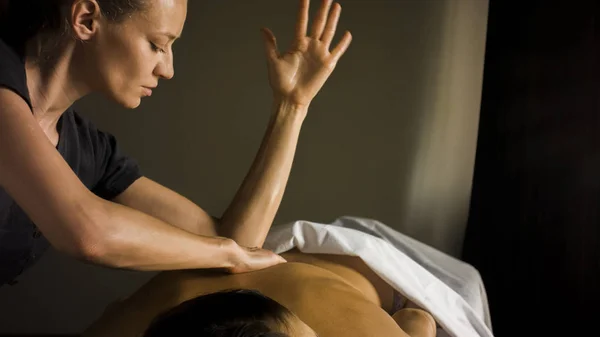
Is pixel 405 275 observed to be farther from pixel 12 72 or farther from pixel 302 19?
pixel 12 72

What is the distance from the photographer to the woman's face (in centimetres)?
80

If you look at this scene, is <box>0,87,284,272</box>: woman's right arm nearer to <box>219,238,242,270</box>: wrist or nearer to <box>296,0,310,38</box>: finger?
<box>219,238,242,270</box>: wrist

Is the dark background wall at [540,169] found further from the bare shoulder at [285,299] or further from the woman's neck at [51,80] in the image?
the woman's neck at [51,80]

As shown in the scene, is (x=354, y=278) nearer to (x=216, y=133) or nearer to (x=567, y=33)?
(x=567, y=33)

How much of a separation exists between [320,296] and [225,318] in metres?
0.22

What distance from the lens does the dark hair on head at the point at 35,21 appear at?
0.80 m

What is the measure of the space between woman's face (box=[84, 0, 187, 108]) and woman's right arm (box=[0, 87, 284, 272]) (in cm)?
14

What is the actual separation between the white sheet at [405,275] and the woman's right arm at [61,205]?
16.1 inches

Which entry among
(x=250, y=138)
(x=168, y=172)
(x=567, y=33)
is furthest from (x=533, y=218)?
(x=168, y=172)

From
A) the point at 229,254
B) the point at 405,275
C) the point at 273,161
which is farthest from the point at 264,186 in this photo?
the point at 405,275

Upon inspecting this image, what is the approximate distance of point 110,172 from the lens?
1.04 m

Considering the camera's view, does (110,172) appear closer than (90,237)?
No

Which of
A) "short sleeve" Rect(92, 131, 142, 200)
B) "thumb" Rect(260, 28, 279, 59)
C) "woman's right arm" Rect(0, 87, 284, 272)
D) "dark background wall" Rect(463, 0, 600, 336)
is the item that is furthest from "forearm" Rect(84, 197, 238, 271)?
"dark background wall" Rect(463, 0, 600, 336)

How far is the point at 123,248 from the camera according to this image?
2.43 feet
